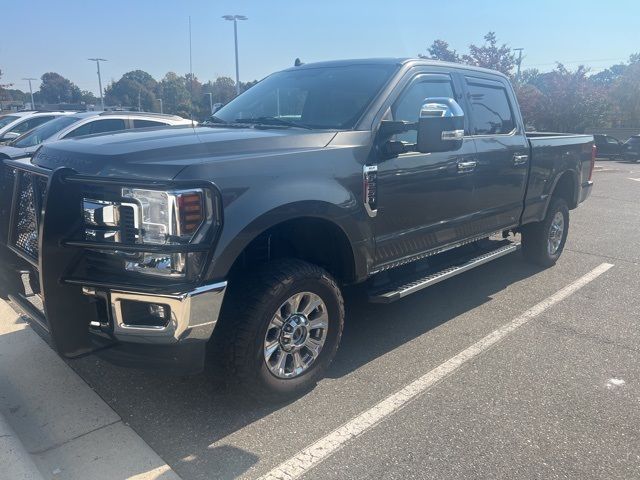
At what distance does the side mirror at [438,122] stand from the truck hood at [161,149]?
2.04ft

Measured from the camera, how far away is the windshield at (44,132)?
375 inches

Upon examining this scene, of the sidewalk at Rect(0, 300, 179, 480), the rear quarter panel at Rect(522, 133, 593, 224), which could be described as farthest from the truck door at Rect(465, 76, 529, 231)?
the sidewalk at Rect(0, 300, 179, 480)

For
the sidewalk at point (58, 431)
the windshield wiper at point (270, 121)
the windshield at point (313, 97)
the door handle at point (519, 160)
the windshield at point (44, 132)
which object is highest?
the windshield at point (313, 97)

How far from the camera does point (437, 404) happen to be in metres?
3.33

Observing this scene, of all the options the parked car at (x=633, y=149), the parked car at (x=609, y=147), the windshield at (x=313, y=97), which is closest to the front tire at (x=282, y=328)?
the windshield at (x=313, y=97)

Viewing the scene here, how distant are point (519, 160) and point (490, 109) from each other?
571 millimetres

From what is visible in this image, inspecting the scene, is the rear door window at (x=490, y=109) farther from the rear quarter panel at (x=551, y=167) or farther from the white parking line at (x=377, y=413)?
the white parking line at (x=377, y=413)

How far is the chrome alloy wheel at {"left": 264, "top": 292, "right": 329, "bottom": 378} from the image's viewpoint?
322 cm

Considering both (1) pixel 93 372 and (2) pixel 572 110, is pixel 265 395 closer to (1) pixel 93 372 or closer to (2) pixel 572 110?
Answer: (1) pixel 93 372

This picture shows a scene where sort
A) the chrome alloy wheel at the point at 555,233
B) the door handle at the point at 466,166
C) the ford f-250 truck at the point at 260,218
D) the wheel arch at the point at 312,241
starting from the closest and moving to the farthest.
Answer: the ford f-250 truck at the point at 260,218
the wheel arch at the point at 312,241
the door handle at the point at 466,166
the chrome alloy wheel at the point at 555,233

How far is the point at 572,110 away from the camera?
1420 inches

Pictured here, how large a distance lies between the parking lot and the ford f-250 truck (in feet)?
1.15

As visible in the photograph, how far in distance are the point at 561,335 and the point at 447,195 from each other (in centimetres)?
145

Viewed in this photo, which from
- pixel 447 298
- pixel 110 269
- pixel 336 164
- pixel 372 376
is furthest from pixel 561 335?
pixel 110 269
